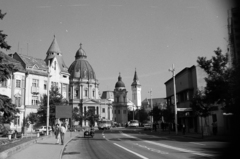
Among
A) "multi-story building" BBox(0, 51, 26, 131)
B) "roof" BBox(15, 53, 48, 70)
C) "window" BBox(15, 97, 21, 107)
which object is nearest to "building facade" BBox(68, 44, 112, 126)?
"roof" BBox(15, 53, 48, 70)

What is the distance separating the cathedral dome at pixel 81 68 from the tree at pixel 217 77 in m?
97.6

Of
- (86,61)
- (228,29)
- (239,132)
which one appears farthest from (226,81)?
(86,61)

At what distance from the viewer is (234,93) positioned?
23.2 m

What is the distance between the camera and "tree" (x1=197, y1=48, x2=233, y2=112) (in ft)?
89.0

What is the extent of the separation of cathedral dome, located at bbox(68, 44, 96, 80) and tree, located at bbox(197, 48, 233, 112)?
3844 inches

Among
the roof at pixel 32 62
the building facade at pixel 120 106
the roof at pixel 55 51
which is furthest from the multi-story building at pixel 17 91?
the building facade at pixel 120 106

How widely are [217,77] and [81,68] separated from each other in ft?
337

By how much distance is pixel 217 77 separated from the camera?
92.6ft

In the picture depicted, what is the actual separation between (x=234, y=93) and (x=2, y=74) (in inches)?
741

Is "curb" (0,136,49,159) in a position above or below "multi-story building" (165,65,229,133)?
below

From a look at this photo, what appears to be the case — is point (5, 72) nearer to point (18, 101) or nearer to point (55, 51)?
point (18, 101)

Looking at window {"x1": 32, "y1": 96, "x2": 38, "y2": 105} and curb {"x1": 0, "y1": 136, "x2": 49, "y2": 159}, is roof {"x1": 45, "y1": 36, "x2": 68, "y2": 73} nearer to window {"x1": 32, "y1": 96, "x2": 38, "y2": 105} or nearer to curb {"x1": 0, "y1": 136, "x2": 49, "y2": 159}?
window {"x1": 32, "y1": 96, "x2": 38, "y2": 105}

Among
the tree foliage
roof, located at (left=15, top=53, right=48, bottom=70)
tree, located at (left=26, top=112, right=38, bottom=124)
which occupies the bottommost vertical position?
tree, located at (left=26, top=112, right=38, bottom=124)

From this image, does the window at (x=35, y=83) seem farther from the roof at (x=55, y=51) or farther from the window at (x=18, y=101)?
the roof at (x=55, y=51)
